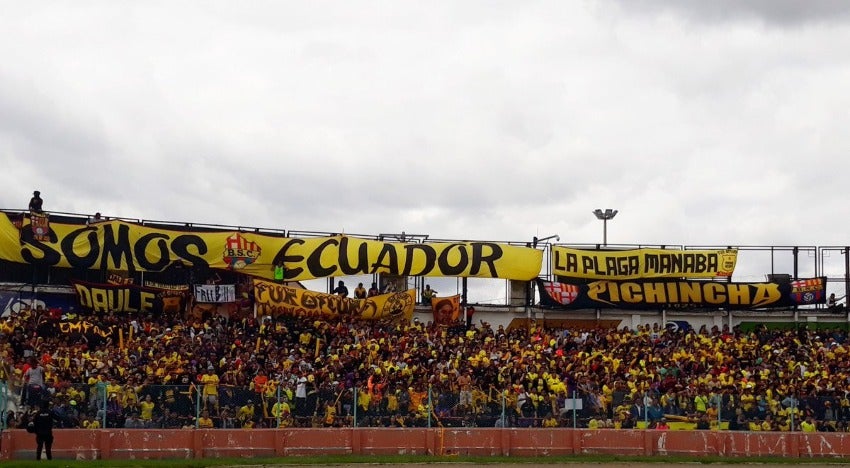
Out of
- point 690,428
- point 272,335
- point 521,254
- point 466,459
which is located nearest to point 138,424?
Answer: point 466,459

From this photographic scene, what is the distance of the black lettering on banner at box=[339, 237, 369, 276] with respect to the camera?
44531 millimetres

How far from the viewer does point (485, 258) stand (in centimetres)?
4616

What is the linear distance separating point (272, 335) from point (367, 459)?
11709 mm

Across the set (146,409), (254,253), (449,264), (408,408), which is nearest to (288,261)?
(254,253)

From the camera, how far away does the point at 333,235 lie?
1777 inches

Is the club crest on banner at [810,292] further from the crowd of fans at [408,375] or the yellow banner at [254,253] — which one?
the yellow banner at [254,253]

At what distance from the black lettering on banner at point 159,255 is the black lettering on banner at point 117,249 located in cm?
34

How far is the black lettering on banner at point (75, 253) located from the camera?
1593 inches

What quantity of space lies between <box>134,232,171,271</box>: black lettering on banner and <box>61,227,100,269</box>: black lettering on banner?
4.85 feet

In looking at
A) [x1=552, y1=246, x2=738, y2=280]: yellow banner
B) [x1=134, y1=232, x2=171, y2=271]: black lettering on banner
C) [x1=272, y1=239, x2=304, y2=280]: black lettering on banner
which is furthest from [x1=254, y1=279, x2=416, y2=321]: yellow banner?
[x1=552, y1=246, x2=738, y2=280]: yellow banner

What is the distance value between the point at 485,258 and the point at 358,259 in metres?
5.27

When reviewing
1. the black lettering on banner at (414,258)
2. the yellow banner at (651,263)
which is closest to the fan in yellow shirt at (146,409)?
the black lettering on banner at (414,258)

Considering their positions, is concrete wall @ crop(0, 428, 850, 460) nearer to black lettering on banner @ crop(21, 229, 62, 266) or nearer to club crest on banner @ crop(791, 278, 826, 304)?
black lettering on banner @ crop(21, 229, 62, 266)

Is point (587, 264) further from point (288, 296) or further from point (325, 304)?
point (288, 296)
